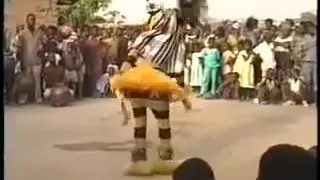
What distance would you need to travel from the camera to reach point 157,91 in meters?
1.38

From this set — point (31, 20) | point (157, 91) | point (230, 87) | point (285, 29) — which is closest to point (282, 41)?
point (285, 29)

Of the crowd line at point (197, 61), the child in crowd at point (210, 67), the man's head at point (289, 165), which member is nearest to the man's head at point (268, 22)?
the crowd line at point (197, 61)

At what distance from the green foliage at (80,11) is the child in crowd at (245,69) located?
27 centimetres

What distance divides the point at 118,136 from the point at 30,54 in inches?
9.0

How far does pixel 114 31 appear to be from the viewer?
1.40 meters

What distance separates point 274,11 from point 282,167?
11.1 inches

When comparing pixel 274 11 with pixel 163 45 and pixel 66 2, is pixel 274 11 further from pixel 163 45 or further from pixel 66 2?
pixel 66 2

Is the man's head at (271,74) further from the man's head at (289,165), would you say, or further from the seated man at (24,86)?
the seated man at (24,86)

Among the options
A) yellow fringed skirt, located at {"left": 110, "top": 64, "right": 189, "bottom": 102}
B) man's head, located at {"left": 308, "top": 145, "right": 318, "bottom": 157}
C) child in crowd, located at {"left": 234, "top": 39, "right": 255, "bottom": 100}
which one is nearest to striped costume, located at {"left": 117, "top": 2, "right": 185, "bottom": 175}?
yellow fringed skirt, located at {"left": 110, "top": 64, "right": 189, "bottom": 102}

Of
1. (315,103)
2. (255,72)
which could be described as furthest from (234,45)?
(315,103)

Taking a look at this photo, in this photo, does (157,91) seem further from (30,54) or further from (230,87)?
(30,54)

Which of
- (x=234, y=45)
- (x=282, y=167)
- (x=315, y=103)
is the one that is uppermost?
(x=234, y=45)

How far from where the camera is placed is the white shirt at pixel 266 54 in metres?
1.36

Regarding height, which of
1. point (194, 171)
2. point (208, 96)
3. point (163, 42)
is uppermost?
point (163, 42)
